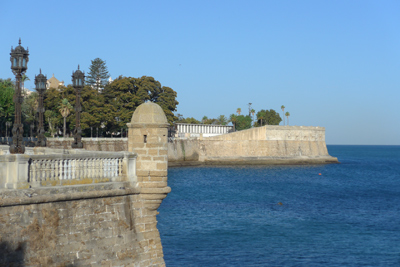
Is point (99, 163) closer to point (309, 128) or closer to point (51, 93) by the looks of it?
point (51, 93)

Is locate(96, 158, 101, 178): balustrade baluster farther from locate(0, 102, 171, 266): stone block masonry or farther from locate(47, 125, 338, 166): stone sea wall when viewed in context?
locate(47, 125, 338, 166): stone sea wall

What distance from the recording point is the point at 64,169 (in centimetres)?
1106

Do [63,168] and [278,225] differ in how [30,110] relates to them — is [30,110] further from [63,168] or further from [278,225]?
[63,168]

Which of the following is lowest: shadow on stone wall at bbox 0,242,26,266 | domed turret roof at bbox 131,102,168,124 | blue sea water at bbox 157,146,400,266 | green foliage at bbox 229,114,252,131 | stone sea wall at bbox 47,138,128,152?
blue sea water at bbox 157,146,400,266

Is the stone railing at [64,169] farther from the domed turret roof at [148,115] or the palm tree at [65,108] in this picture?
the palm tree at [65,108]

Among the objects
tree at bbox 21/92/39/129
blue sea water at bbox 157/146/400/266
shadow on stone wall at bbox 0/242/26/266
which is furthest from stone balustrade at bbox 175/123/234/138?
shadow on stone wall at bbox 0/242/26/266

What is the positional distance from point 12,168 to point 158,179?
12.5 ft

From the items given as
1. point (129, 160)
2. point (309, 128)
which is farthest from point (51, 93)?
point (129, 160)

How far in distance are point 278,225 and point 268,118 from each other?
125 m

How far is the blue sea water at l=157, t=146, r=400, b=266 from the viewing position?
73.7ft

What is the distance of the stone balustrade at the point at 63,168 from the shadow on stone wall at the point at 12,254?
1.20m

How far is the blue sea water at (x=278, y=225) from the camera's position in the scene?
22.5m

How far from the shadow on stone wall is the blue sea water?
11.6m

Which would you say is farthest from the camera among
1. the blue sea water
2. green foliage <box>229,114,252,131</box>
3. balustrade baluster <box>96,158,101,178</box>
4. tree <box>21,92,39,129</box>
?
green foliage <box>229,114,252,131</box>
